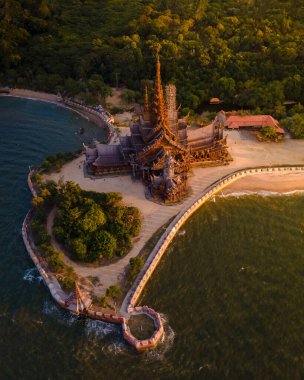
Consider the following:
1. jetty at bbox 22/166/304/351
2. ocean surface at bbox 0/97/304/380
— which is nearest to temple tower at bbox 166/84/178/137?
jetty at bbox 22/166/304/351

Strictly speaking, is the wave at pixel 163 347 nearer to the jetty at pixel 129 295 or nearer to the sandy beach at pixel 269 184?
the jetty at pixel 129 295

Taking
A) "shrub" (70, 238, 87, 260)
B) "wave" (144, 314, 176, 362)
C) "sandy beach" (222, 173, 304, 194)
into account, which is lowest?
"wave" (144, 314, 176, 362)

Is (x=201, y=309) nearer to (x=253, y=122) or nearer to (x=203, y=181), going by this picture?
(x=203, y=181)

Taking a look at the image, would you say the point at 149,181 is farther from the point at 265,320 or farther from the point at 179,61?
the point at 179,61

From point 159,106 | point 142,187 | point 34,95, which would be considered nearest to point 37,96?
point 34,95

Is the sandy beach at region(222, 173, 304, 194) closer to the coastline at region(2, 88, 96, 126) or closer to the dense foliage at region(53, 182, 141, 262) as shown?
the dense foliage at region(53, 182, 141, 262)

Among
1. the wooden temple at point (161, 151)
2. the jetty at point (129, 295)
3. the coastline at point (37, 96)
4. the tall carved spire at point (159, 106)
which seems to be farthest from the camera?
the coastline at point (37, 96)

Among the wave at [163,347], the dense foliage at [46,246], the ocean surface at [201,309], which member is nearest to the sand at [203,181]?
the dense foliage at [46,246]
